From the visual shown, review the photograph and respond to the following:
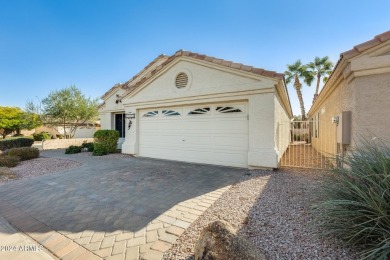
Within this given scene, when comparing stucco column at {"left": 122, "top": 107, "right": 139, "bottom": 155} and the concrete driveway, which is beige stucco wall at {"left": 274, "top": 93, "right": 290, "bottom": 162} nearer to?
the concrete driveway

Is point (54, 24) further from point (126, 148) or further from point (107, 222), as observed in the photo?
point (107, 222)

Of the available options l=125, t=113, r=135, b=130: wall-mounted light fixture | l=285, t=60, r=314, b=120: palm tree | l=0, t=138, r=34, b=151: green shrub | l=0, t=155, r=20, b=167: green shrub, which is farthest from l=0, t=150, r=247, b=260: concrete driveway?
l=285, t=60, r=314, b=120: palm tree

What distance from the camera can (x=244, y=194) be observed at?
15.9 feet

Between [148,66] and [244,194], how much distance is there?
13.4m

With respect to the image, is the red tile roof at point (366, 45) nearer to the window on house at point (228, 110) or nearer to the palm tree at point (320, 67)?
the window on house at point (228, 110)

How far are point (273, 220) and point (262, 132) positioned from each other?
177 inches

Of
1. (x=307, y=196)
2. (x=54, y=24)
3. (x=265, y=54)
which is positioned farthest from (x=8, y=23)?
(x=307, y=196)

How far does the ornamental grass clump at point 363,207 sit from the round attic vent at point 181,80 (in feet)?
25.0

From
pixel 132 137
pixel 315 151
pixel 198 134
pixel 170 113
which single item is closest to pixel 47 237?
pixel 198 134

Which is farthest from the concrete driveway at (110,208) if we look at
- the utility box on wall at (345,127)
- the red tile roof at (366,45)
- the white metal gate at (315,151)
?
the red tile roof at (366,45)

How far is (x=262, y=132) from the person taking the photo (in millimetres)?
7402

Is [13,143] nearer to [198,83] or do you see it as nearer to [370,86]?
[198,83]

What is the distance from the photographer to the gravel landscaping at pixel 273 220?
2.51m

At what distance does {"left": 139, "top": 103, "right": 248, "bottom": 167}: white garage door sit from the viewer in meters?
8.07
